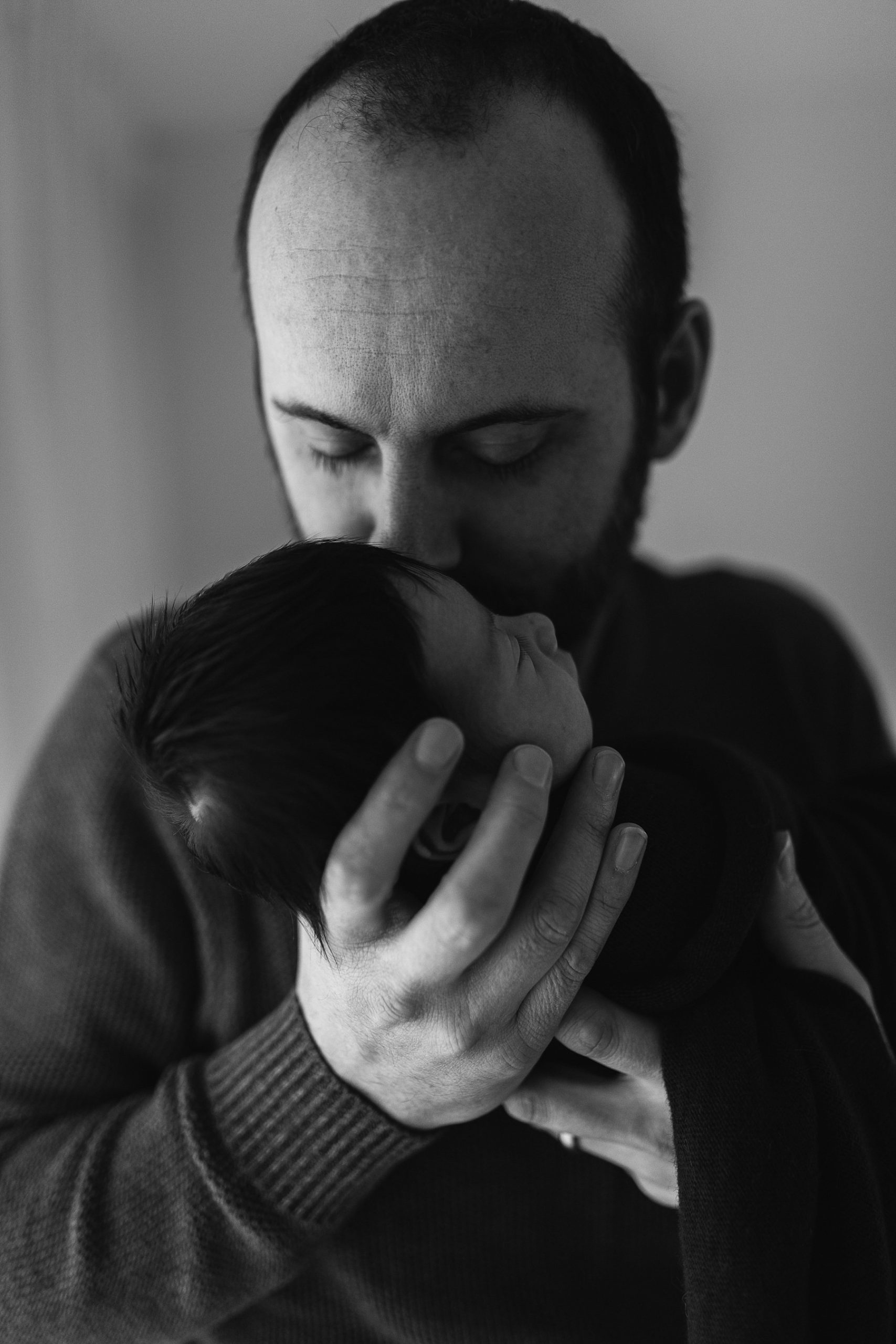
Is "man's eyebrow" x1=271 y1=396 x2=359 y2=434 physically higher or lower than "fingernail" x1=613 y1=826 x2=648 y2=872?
higher

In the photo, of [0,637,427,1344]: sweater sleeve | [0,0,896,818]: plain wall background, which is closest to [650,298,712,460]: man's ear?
[0,637,427,1344]: sweater sleeve

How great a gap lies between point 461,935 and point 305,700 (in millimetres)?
195

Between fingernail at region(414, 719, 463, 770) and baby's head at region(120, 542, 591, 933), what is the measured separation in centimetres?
5

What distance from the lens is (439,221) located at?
761 mm

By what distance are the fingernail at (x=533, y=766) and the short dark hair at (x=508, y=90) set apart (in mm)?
466

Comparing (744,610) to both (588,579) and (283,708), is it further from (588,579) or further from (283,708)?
(283,708)

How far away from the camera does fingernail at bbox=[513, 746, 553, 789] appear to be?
662 mm

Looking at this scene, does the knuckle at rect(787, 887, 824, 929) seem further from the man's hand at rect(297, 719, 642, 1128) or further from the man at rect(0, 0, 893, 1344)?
the man's hand at rect(297, 719, 642, 1128)

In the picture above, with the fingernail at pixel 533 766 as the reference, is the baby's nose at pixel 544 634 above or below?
above

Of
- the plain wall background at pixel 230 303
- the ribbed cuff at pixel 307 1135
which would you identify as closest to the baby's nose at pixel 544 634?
the ribbed cuff at pixel 307 1135

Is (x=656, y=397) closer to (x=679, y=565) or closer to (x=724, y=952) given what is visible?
(x=724, y=952)

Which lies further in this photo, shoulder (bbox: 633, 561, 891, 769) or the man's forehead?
shoulder (bbox: 633, 561, 891, 769)

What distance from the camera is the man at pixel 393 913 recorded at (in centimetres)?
72

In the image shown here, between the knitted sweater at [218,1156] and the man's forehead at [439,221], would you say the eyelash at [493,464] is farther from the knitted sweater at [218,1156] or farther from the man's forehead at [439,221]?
the knitted sweater at [218,1156]
